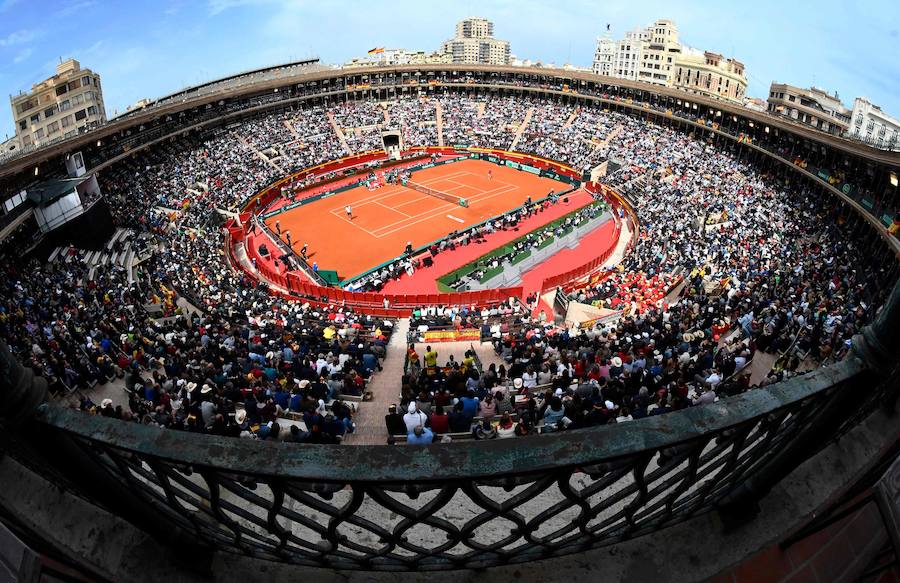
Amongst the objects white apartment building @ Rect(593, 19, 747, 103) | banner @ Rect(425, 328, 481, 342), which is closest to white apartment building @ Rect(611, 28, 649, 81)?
white apartment building @ Rect(593, 19, 747, 103)

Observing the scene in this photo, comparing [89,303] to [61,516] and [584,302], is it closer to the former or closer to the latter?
[584,302]

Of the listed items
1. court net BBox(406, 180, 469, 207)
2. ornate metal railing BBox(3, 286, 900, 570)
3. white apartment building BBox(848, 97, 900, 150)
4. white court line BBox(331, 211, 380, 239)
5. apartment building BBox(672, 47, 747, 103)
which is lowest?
ornate metal railing BBox(3, 286, 900, 570)

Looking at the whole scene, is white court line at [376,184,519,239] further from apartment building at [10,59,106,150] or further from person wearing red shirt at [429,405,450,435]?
apartment building at [10,59,106,150]

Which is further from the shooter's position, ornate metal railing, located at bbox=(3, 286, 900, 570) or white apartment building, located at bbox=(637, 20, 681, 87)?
white apartment building, located at bbox=(637, 20, 681, 87)

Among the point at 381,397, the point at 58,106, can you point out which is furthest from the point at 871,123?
the point at 58,106

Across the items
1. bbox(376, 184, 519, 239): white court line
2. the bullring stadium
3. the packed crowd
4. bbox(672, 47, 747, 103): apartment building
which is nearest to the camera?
the bullring stadium

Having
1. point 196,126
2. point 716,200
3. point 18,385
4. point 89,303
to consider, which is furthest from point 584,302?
point 196,126

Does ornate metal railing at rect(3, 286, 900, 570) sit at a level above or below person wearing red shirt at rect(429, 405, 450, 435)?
below
